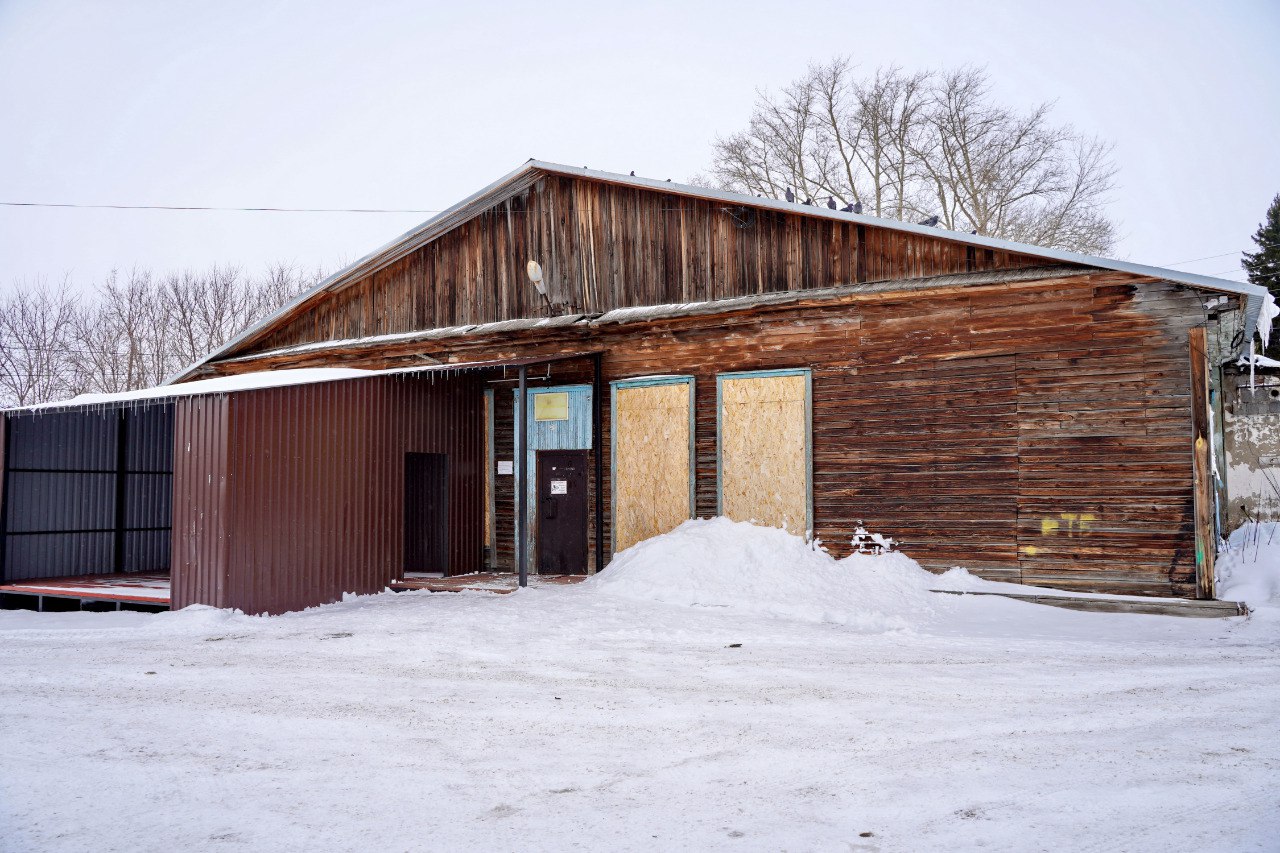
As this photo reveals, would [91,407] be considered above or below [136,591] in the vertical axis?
above

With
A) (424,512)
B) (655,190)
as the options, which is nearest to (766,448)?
(655,190)

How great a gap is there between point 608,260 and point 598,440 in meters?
2.89

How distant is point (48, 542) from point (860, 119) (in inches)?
1062

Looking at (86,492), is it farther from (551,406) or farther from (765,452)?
(765,452)

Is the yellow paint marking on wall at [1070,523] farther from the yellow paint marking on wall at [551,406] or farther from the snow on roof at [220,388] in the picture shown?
the snow on roof at [220,388]

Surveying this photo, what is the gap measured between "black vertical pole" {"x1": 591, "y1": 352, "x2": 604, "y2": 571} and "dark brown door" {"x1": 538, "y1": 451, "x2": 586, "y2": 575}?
31 centimetres

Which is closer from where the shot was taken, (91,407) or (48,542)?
(91,407)

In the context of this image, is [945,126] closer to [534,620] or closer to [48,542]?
[534,620]

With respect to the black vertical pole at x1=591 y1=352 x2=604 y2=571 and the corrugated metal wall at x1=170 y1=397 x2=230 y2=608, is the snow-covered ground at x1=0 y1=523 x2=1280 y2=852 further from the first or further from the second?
the black vertical pole at x1=591 y1=352 x2=604 y2=571

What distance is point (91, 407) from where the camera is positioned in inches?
484

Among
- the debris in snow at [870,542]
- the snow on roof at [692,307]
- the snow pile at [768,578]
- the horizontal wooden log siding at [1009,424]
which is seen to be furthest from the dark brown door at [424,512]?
the debris in snow at [870,542]

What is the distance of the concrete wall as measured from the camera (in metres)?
17.0

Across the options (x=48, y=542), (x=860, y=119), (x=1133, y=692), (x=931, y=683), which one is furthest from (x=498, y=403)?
(x=860, y=119)

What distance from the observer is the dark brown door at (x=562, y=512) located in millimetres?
13859
